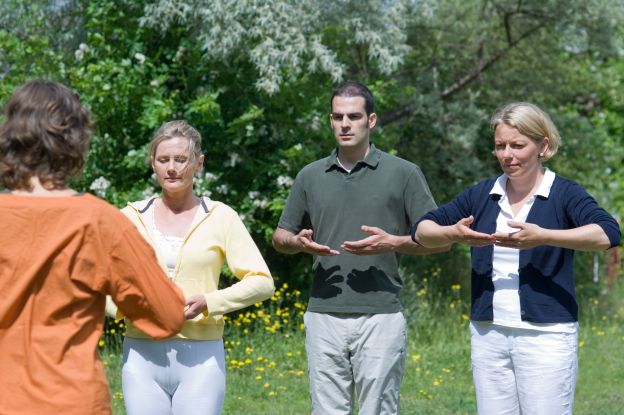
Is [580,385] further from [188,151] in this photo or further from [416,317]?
[188,151]

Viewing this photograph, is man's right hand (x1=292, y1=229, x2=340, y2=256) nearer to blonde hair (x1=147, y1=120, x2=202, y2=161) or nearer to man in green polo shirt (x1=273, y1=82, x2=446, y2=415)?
man in green polo shirt (x1=273, y1=82, x2=446, y2=415)

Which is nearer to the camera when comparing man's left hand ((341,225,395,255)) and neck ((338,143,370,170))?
man's left hand ((341,225,395,255))

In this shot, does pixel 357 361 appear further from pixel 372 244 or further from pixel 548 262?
pixel 548 262

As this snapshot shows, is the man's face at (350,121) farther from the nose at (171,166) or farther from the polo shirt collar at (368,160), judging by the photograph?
the nose at (171,166)

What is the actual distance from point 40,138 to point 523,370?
→ 2379 millimetres

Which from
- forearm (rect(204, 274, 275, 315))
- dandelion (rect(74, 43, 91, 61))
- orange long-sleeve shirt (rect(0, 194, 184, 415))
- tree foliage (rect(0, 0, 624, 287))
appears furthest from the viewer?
dandelion (rect(74, 43, 91, 61))

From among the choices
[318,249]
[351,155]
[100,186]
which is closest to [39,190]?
[318,249]

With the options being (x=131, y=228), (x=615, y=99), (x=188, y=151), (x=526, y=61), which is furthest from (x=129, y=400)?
(x=615, y=99)

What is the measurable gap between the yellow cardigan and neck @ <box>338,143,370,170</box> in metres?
0.92

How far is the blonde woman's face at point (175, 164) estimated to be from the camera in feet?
14.2

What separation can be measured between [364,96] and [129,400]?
6.46ft

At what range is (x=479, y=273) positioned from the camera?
4.42m

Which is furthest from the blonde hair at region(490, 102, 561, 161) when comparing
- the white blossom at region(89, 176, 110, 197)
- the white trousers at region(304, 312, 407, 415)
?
the white blossom at region(89, 176, 110, 197)

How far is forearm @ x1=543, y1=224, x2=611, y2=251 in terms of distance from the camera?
3.99 meters
